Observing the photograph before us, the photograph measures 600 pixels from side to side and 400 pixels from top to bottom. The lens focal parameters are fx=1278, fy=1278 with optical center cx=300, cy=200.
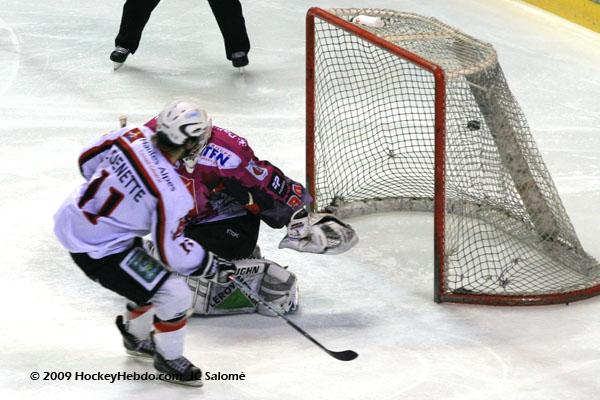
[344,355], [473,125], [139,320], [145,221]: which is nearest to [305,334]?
[344,355]

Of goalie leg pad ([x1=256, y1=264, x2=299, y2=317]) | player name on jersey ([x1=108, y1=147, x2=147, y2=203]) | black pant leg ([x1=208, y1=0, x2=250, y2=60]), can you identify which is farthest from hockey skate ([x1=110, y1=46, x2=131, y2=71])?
player name on jersey ([x1=108, y1=147, x2=147, y2=203])

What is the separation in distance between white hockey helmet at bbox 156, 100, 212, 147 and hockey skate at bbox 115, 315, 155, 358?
629 millimetres

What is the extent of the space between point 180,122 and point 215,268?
16.5 inches

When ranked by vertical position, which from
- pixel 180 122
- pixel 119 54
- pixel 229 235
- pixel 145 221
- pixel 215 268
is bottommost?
pixel 119 54

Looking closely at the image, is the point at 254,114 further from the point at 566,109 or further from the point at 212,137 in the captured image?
the point at 212,137

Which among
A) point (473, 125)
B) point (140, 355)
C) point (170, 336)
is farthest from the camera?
point (473, 125)

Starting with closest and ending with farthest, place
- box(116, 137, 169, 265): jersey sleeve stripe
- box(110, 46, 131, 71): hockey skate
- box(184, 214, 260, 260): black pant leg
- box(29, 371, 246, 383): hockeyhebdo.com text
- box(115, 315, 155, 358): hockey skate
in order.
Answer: box(116, 137, 169, 265): jersey sleeve stripe, box(29, 371, 246, 383): hockeyhebdo.com text, box(115, 315, 155, 358): hockey skate, box(184, 214, 260, 260): black pant leg, box(110, 46, 131, 71): hockey skate

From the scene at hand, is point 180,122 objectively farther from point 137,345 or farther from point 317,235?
point 317,235

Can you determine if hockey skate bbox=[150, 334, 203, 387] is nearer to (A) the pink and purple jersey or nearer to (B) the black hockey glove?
(B) the black hockey glove

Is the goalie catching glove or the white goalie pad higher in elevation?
the goalie catching glove

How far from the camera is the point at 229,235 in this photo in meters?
3.95

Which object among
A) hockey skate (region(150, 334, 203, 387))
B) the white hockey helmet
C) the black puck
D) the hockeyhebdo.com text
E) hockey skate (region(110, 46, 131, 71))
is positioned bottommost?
hockey skate (region(110, 46, 131, 71))

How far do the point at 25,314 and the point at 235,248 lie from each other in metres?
0.67

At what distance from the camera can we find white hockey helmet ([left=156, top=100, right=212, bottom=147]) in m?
3.33
